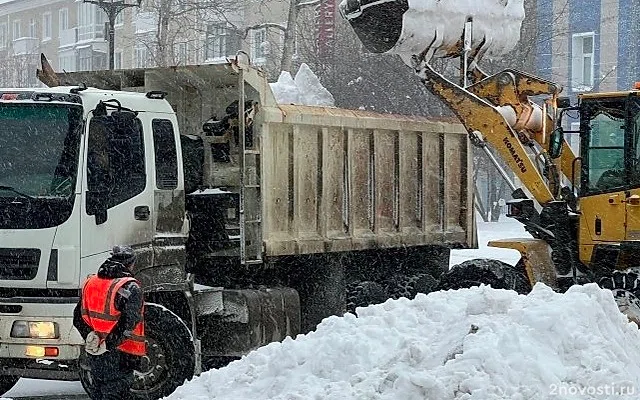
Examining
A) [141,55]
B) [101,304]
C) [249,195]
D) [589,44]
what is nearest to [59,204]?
[101,304]

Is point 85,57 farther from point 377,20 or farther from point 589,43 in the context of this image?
point 377,20

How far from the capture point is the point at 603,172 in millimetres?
9789

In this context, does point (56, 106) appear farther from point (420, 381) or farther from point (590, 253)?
point (590, 253)

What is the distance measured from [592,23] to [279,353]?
98.1 ft

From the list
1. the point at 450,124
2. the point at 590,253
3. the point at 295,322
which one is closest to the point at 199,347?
the point at 295,322

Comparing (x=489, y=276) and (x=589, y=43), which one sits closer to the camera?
(x=489, y=276)

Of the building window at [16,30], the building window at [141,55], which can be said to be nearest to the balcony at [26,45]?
the building window at [16,30]

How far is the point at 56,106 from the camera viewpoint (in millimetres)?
8156

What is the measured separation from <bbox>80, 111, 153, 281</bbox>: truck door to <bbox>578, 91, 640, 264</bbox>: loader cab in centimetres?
403

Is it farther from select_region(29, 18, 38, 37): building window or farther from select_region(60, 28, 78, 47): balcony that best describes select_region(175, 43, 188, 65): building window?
select_region(29, 18, 38, 37): building window

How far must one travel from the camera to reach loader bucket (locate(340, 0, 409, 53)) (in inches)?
397

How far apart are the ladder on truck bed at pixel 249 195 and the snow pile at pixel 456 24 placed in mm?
1866

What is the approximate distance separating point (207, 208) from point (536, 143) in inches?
137

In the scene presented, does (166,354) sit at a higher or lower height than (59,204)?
lower
